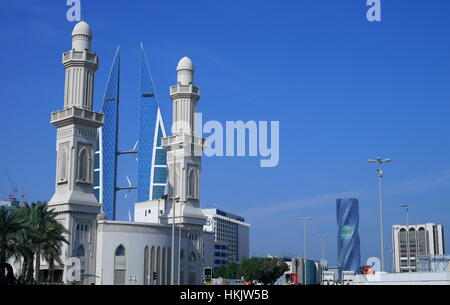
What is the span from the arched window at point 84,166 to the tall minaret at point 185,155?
1577cm

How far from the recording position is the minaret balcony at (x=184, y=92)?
9231cm

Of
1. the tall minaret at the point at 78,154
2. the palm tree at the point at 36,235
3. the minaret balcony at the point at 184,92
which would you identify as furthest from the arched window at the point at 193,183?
the palm tree at the point at 36,235

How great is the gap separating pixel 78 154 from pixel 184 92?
823 inches

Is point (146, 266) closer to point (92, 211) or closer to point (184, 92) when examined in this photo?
point (92, 211)

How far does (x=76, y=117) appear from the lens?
77.5 metres

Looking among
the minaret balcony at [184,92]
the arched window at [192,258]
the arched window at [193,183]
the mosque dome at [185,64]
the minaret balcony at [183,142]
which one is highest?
the mosque dome at [185,64]

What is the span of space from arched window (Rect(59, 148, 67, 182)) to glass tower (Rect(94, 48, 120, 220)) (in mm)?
79978

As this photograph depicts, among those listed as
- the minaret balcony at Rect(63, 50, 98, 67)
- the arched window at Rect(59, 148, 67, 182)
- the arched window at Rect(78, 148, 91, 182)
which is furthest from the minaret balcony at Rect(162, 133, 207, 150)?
the arched window at Rect(59, 148, 67, 182)

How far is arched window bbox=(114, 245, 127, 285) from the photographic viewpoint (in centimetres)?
8206

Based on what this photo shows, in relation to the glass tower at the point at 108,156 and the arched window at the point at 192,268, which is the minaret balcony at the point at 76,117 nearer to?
the arched window at the point at 192,268

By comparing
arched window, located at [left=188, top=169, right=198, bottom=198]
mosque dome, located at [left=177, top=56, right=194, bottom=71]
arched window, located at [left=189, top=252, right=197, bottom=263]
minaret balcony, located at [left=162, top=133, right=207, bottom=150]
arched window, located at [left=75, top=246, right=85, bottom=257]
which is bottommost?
arched window, located at [left=189, top=252, right=197, bottom=263]

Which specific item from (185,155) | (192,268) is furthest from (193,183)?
(192,268)

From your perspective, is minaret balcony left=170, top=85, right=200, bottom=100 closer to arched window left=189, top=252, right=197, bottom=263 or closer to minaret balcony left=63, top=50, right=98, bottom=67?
minaret balcony left=63, top=50, right=98, bottom=67
